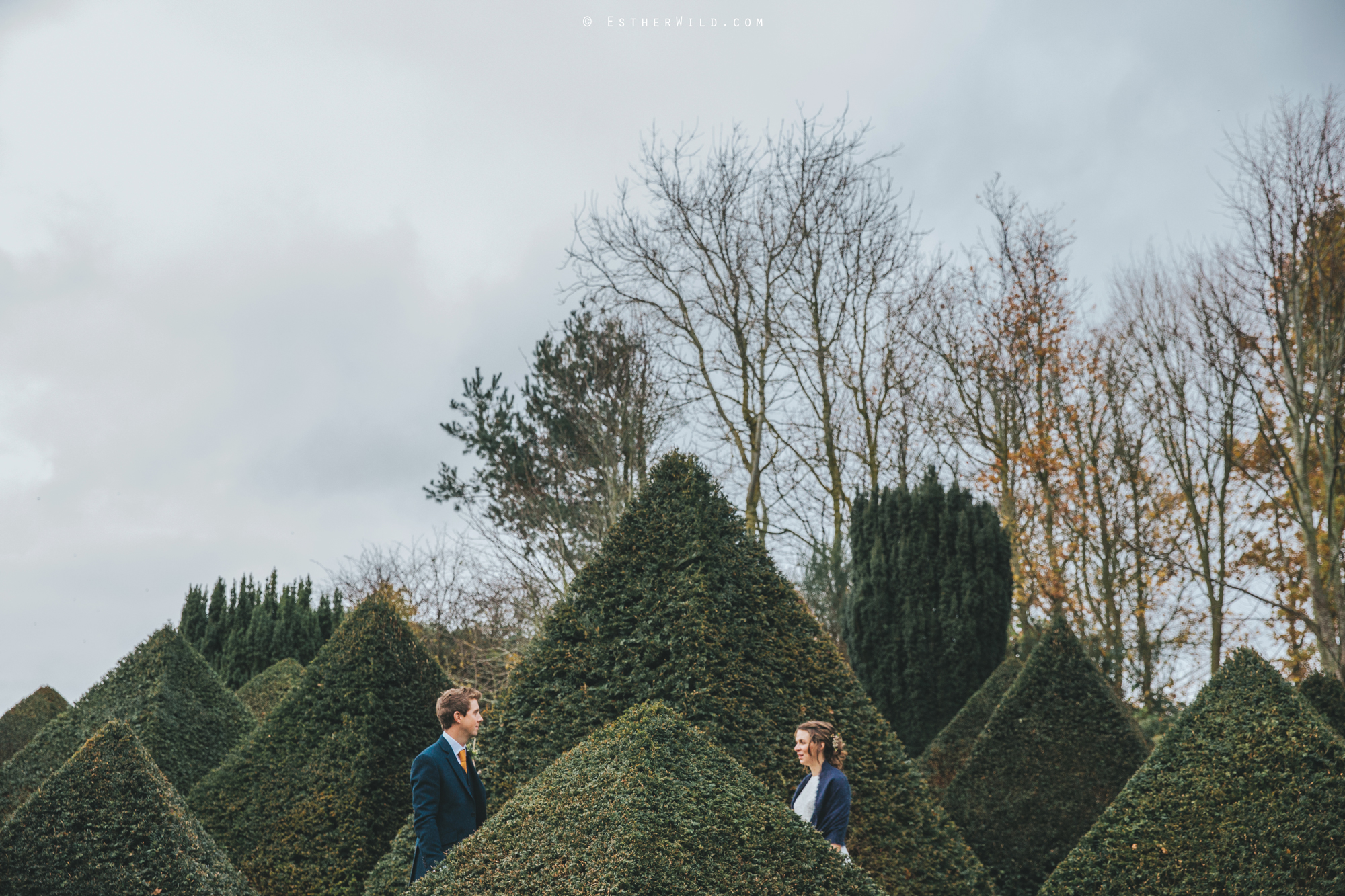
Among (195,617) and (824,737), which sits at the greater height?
(195,617)

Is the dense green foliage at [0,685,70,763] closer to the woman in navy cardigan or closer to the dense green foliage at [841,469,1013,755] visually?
the dense green foliage at [841,469,1013,755]

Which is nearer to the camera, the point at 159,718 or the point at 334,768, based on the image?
the point at 334,768

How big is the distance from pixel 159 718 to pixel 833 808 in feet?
22.1

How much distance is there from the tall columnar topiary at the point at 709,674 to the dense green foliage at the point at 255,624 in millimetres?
19572

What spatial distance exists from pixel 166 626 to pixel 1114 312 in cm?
1788

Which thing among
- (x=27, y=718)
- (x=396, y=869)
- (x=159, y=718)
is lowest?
(x=396, y=869)

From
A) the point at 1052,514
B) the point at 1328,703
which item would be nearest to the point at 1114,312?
the point at 1052,514

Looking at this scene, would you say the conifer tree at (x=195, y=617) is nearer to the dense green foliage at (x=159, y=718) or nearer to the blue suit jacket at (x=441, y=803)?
the dense green foliage at (x=159, y=718)

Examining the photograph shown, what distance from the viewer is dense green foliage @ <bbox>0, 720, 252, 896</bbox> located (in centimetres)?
507

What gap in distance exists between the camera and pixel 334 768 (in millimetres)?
6816

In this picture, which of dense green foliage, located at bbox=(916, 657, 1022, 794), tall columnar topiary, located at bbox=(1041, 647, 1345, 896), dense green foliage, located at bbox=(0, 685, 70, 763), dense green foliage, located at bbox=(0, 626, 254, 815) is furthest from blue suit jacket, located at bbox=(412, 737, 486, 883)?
dense green foliage, located at bbox=(0, 685, 70, 763)

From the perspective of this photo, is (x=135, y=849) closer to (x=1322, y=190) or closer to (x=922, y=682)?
(x=922, y=682)

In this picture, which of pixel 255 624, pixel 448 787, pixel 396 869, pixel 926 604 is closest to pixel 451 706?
pixel 448 787

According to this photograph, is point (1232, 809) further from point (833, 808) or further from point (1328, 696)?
point (1328, 696)
